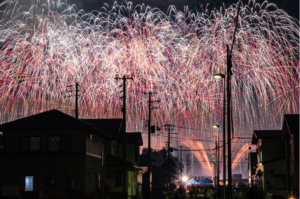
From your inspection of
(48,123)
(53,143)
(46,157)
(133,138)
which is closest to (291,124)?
(53,143)

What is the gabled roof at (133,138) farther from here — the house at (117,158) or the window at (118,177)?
the window at (118,177)

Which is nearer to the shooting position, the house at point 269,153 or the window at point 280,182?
the window at point 280,182

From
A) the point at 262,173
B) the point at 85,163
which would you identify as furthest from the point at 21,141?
the point at 262,173

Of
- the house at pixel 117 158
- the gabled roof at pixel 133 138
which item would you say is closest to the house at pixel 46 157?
the house at pixel 117 158

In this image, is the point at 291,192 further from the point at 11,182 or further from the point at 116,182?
the point at 11,182

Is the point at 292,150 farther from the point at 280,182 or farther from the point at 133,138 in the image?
the point at 133,138

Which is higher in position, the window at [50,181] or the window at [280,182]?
the window at [50,181]
